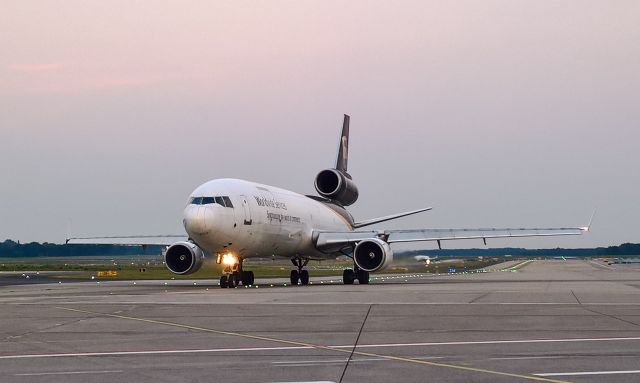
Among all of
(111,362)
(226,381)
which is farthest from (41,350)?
(226,381)

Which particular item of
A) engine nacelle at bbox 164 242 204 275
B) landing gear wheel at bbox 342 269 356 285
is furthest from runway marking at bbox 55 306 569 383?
landing gear wheel at bbox 342 269 356 285

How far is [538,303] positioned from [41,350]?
1417 centimetres

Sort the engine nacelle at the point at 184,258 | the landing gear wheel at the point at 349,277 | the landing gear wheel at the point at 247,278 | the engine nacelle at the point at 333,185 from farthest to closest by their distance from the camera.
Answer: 1. the engine nacelle at the point at 333,185
2. the landing gear wheel at the point at 349,277
3. the landing gear wheel at the point at 247,278
4. the engine nacelle at the point at 184,258

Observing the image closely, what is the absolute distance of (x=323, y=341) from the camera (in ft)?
47.1

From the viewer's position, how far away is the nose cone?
3391 cm

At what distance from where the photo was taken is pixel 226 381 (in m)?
10.1

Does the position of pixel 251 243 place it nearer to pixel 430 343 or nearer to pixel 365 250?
pixel 365 250

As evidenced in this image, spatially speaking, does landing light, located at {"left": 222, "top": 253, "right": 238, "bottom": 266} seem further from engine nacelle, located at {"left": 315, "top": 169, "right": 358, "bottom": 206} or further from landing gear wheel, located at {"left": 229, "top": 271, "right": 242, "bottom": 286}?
engine nacelle, located at {"left": 315, "top": 169, "right": 358, "bottom": 206}

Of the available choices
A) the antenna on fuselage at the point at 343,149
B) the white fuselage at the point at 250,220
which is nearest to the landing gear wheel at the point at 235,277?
the white fuselage at the point at 250,220

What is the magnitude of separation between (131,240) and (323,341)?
92.6 ft

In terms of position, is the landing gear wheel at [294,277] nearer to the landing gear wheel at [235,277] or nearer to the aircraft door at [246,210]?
the landing gear wheel at [235,277]

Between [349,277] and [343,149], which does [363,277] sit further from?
[343,149]

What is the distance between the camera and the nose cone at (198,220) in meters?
33.9

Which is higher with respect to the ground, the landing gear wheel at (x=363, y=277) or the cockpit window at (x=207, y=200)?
the cockpit window at (x=207, y=200)
